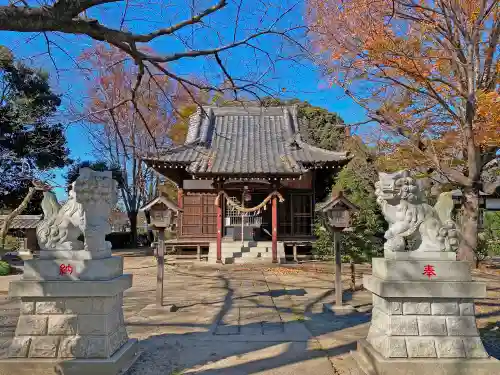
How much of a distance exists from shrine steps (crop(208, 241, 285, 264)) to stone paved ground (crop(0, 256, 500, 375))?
12.8ft

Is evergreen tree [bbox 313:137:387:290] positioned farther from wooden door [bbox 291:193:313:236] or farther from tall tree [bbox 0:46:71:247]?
tall tree [bbox 0:46:71:247]

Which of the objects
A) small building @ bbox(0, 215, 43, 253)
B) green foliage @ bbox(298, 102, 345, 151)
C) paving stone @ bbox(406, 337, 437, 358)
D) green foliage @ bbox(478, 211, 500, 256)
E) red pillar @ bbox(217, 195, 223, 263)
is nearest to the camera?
paving stone @ bbox(406, 337, 437, 358)

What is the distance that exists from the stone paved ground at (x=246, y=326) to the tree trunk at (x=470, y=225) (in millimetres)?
874

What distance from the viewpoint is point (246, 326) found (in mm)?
6621

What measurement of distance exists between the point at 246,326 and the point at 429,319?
10.6 feet

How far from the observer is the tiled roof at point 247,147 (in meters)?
16.2

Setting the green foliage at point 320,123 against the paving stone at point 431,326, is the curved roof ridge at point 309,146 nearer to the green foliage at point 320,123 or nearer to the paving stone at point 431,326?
the green foliage at point 320,123

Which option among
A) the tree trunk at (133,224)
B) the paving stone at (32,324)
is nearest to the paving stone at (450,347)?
the paving stone at (32,324)

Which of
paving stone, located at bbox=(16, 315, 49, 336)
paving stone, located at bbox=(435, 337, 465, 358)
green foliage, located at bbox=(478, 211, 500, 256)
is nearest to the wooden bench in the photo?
paving stone, located at bbox=(16, 315, 49, 336)

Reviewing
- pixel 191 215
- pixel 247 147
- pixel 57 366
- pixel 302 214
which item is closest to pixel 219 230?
pixel 191 215

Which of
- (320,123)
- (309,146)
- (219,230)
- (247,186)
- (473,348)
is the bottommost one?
(473,348)

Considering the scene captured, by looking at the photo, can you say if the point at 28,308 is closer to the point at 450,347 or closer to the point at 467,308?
the point at 450,347

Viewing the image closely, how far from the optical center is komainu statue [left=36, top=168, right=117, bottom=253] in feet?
14.9

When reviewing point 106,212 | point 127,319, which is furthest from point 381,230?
point 106,212
